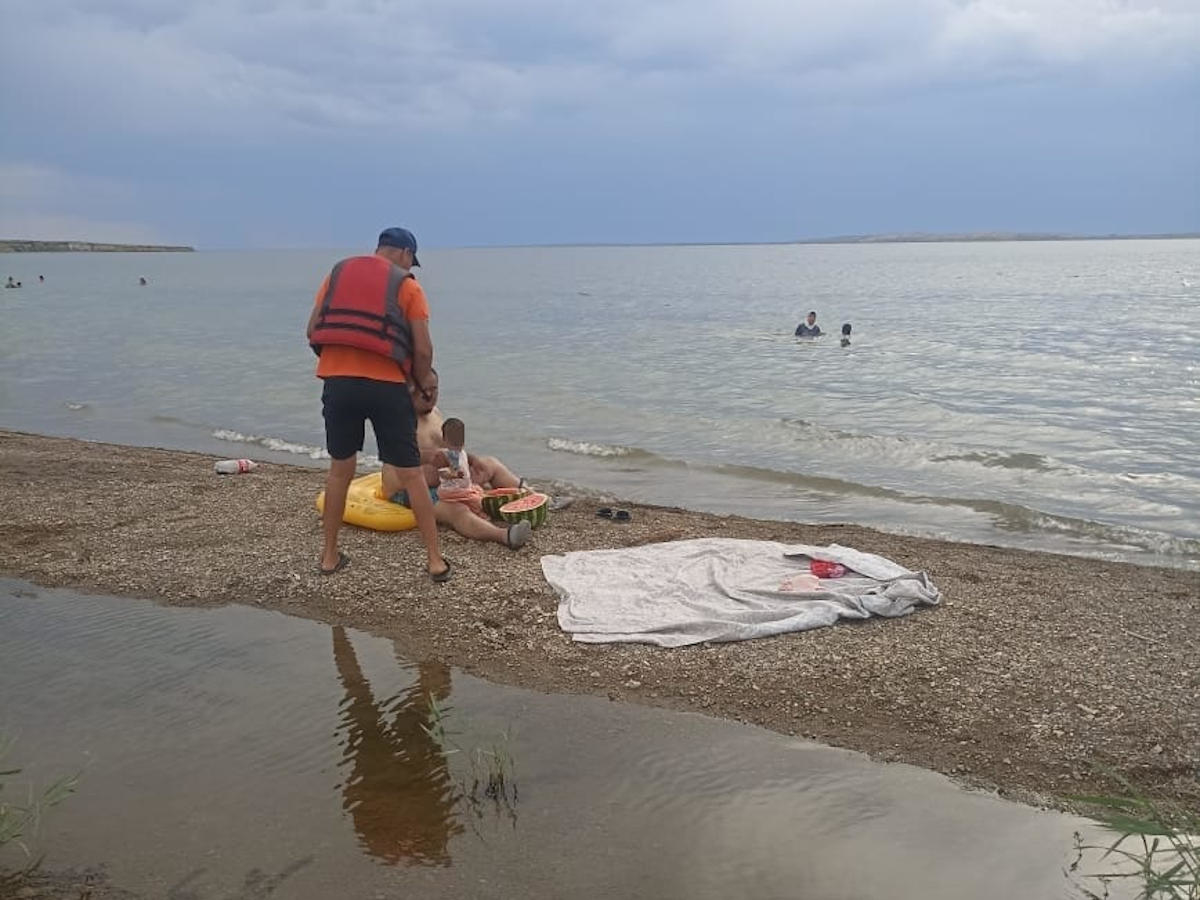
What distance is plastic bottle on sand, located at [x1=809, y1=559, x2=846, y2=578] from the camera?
6.90 meters

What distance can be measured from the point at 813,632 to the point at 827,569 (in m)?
0.97

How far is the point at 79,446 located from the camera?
14.9 meters

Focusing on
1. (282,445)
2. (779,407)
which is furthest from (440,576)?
(779,407)

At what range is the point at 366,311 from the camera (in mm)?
6270

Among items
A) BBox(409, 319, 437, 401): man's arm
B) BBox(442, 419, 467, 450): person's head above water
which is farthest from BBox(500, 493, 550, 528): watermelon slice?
BBox(409, 319, 437, 401): man's arm

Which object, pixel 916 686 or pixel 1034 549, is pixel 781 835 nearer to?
pixel 916 686

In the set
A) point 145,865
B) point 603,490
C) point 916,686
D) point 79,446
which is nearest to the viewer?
point 145,865

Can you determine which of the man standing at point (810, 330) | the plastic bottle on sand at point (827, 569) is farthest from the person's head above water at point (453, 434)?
the man standing at point (810, 330)

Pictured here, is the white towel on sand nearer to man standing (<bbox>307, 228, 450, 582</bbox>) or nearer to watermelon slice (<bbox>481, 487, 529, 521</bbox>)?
watermelon slice (<bbox>481, 487, 529, 521</bbox>)

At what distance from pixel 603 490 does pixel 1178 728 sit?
8551 millimetres

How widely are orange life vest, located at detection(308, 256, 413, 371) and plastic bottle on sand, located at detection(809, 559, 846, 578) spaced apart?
331cm

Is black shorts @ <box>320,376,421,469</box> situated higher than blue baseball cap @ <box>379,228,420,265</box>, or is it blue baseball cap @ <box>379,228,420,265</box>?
blue baseball cap @ <box>379,228,420,265</box>

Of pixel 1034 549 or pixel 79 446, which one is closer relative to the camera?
pixel 1034 549

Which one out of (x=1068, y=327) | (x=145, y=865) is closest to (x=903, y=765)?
(x=145, y=865)
